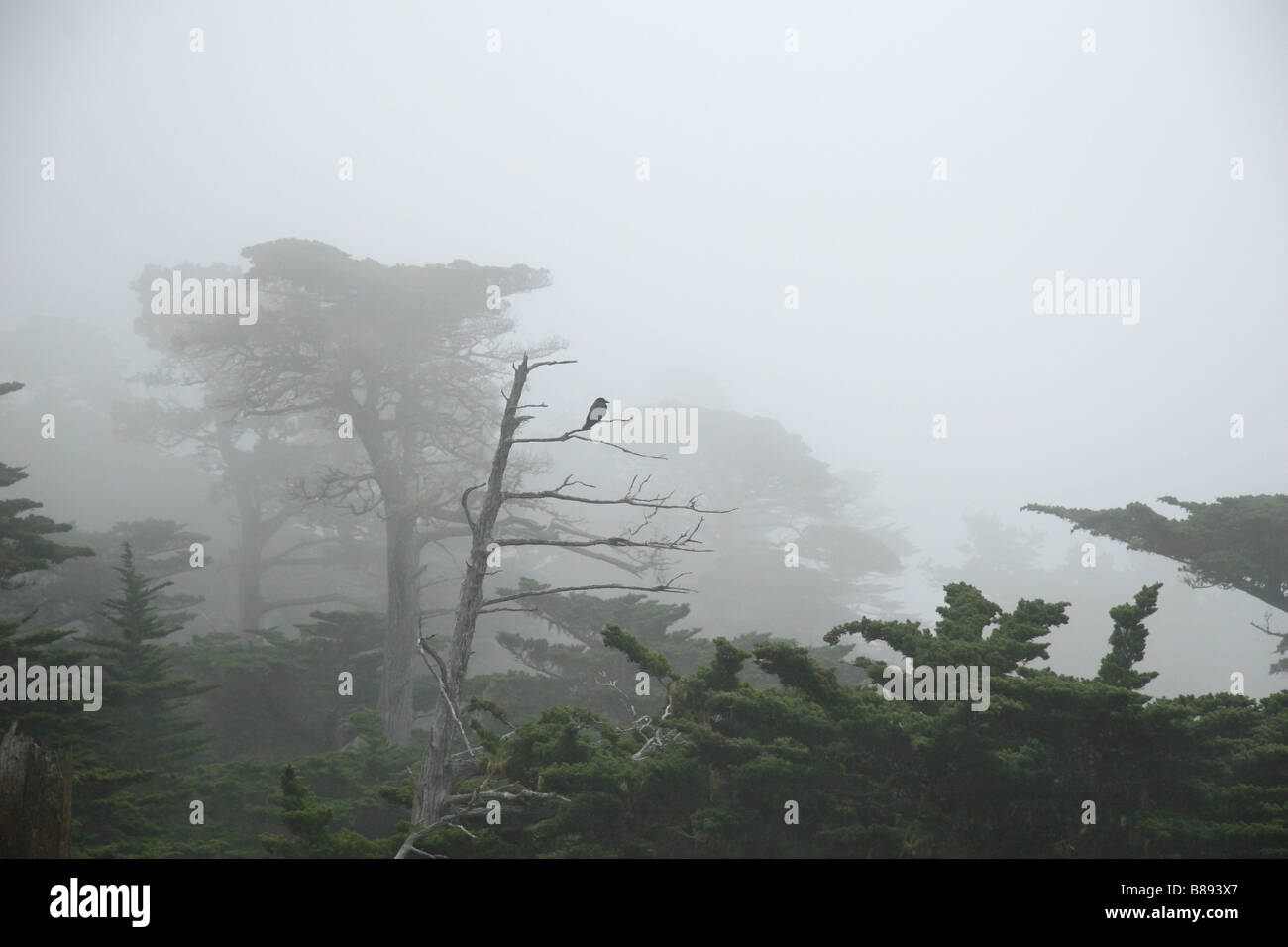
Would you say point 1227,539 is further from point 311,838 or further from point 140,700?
point 140,700

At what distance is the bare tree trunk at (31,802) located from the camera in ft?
11.2

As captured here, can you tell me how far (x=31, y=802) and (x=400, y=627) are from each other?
1299cm

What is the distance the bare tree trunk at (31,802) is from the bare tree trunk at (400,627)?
1138cm

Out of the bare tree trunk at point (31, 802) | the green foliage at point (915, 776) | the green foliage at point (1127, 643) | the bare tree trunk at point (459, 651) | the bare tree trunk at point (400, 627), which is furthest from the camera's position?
the bare tree trunk at point (400, 627)

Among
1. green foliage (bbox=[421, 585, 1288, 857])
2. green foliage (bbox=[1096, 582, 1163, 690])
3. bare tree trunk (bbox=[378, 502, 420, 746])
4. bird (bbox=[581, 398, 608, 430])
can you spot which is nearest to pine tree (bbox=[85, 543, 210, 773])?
bare tree trunk (bbox=[378, 502, 420, 746])

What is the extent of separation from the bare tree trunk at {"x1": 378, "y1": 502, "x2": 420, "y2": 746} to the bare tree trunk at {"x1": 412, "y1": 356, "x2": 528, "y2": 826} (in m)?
10.4

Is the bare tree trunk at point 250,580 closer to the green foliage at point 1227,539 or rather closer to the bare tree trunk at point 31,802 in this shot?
the bare tree trunk at point 31,802

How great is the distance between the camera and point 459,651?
5.04m

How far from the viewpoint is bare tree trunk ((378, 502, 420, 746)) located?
1534 centimetres

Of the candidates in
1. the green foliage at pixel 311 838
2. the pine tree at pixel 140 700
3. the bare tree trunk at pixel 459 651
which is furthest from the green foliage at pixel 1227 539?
the pine tree at pixel 140 700

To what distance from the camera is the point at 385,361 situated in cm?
1709

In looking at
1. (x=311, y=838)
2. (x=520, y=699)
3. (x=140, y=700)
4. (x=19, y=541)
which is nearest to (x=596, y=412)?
(x=311, y=838)

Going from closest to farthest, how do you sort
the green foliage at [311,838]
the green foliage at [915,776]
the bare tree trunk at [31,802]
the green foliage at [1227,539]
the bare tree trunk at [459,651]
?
the bare tree trunk at [31,802]
the green foliage at [311,838]
the green foliage at [915,776]
the bare tree trunk at [459,651]
the green foliage at [1227,539]
